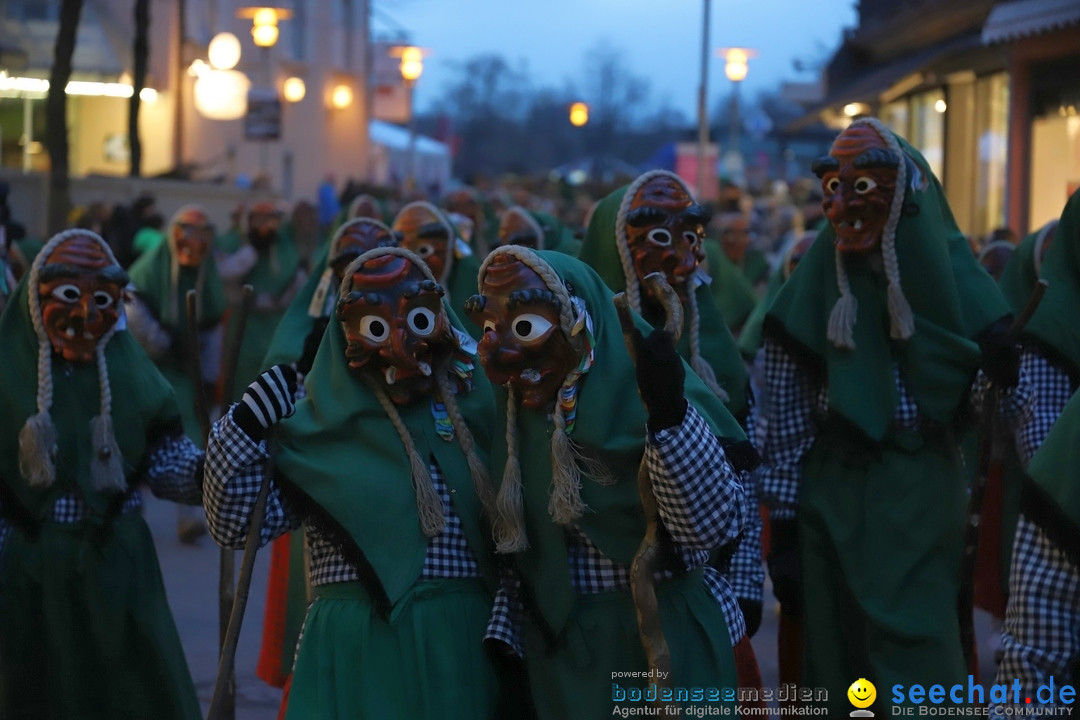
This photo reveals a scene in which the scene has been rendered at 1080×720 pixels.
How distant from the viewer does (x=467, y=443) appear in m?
4.44

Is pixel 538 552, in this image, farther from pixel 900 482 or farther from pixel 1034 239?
pixel 1034 239

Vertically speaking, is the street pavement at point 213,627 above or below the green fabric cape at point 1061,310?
below

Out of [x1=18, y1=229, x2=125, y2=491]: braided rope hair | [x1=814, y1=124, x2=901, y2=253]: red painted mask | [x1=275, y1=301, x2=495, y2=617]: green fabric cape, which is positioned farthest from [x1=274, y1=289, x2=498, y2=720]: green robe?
[x1=814, y1=124, x2=901, y2=253]: red painted mask

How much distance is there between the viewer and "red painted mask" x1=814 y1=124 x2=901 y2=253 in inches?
225

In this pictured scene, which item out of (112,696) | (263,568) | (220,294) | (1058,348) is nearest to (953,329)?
(1058,348)

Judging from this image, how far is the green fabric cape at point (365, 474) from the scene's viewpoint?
4262 millimetres

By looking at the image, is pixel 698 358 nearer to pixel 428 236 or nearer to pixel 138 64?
pixel 428 236

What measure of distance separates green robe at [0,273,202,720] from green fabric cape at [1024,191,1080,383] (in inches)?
120

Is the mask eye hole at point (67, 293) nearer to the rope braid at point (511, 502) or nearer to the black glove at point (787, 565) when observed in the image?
the rope braid at point (511, 502)

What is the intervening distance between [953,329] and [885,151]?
63 centimetres

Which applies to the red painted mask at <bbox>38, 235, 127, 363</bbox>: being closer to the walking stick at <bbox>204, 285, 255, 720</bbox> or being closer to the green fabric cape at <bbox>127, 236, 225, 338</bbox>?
the walking stick at <bbox>204, 285, 255, 720</bbox>

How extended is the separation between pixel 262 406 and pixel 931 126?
1903 centimetres

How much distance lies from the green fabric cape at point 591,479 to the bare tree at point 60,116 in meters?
12.4

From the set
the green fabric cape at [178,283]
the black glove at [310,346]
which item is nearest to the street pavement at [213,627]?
the green fabric cape at [178,283]
